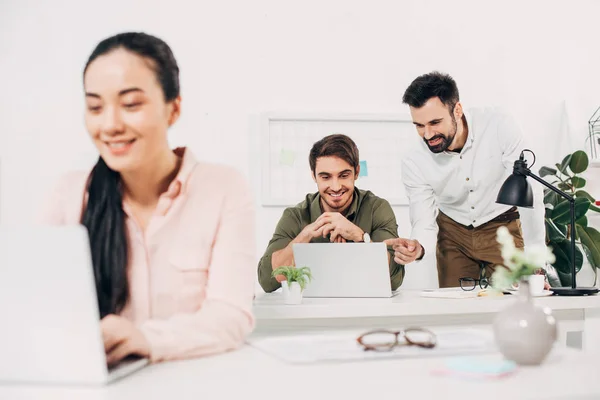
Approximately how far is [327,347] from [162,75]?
70cm

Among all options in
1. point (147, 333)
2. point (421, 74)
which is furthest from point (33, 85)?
point (147, 333)

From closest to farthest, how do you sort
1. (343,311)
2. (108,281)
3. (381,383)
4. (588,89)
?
(381,383)
(108,281)
(343,311)
(588,89)

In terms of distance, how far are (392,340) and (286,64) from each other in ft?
9.20

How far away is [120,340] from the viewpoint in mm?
1251

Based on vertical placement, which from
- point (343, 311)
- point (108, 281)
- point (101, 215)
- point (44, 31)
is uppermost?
point (44, 31)

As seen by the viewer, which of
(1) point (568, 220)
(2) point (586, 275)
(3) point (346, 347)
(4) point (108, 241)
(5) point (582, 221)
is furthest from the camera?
(2) point (586, 275)

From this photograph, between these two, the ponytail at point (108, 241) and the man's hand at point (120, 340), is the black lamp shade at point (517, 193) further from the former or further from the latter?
the man's hand at point (120, 340)

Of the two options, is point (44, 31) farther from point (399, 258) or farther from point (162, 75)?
point (162, 75)

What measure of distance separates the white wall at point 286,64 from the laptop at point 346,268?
1424 mm

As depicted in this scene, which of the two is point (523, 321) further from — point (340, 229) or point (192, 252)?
point (340, 229)

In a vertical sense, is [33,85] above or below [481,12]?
below

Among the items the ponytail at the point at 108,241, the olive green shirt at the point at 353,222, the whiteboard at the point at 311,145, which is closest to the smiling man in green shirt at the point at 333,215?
the olive green shirt at the point at 353,222

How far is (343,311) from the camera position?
90.6 inches

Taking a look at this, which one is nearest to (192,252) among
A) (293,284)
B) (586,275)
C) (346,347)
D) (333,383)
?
(346,347)
